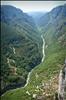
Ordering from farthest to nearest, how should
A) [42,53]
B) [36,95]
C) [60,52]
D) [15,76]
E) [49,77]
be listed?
1. [42,53]
2. [60,52]
3. [15,76]
4. [49,77]
5. [36,95]

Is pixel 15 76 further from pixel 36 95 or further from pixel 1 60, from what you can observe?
pixel 36 95

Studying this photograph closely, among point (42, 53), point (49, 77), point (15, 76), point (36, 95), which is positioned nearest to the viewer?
point (36, 95)

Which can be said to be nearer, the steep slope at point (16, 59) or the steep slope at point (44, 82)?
the steep slope at point (44, 82)

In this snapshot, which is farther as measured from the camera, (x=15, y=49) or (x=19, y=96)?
(x=15, y=49)

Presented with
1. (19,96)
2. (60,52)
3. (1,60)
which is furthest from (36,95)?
(60,52)

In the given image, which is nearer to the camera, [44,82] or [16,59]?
[44,82]

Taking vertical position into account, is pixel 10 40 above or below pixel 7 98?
above

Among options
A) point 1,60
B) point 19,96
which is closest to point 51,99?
point 19,96

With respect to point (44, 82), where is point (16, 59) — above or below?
above

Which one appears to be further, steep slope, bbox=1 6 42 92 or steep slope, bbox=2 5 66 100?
steep slope, bbox=1 6 42 92

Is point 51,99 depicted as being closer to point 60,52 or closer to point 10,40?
point 60,52
